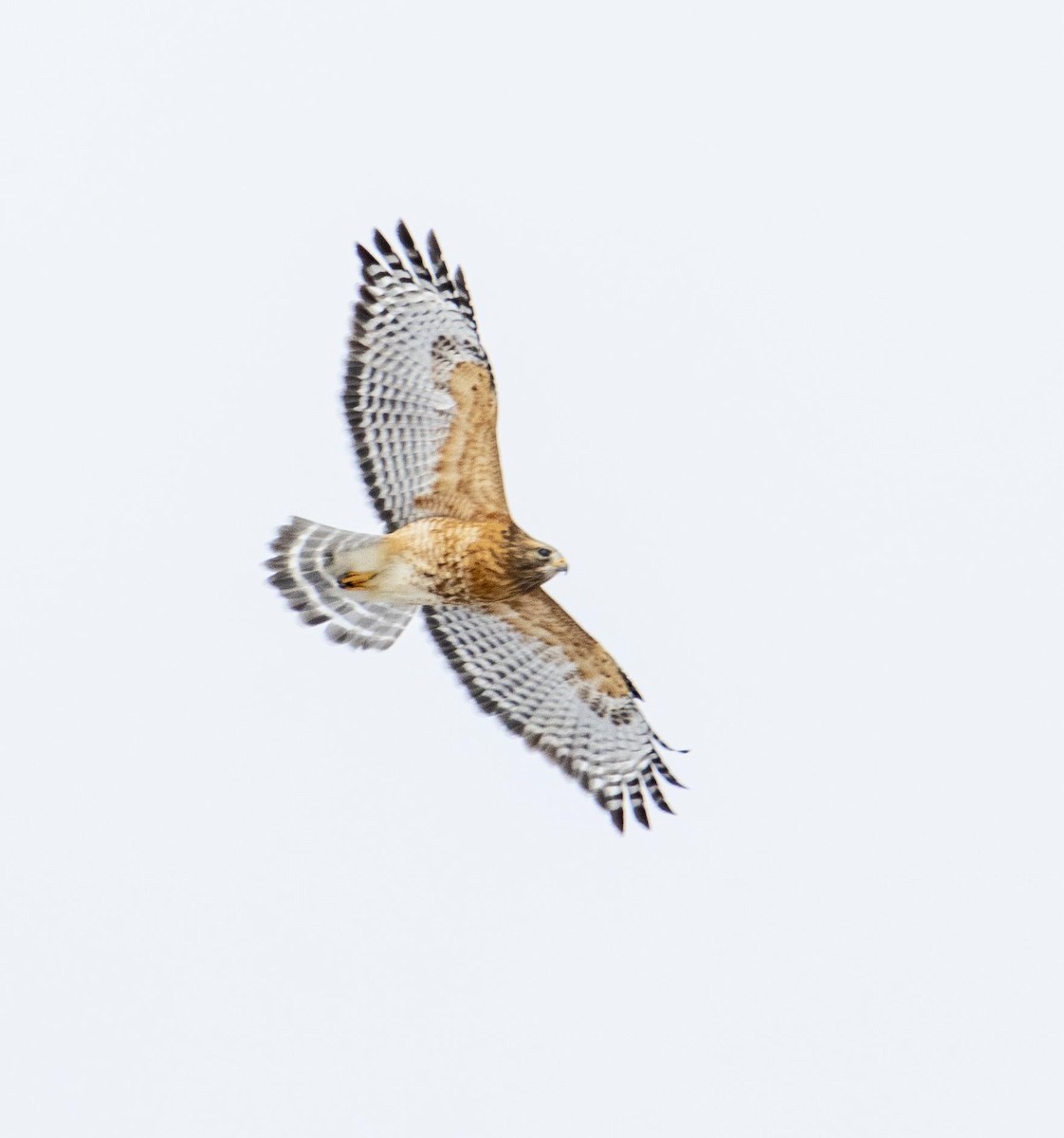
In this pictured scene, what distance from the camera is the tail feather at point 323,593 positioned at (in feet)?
38.8

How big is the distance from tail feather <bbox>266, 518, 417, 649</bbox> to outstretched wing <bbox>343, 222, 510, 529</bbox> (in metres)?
0.44

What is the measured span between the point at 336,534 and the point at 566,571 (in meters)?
1.33

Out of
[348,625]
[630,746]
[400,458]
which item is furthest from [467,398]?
[630,746]

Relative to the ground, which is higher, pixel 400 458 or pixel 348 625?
pixel 400 458

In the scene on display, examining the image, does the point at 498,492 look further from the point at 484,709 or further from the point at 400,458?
the point at 484,709

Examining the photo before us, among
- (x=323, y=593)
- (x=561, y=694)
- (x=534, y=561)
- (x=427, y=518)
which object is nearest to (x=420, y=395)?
(x=427, y=518)

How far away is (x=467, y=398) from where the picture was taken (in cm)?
1135

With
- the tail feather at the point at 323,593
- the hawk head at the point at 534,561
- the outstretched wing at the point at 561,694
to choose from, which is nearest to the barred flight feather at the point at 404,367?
the tail feather at the point at 323,593

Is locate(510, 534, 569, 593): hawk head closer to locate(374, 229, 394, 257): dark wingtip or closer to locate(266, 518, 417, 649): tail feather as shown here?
locate(266, 518, 417, 649): tail feather

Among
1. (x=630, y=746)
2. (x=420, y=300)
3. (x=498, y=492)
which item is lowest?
(x=630, y=746)

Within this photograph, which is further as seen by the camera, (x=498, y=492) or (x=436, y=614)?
(x=436, y=614)

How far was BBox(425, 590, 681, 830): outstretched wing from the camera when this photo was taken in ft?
39.6

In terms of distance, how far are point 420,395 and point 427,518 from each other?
0.69 meters

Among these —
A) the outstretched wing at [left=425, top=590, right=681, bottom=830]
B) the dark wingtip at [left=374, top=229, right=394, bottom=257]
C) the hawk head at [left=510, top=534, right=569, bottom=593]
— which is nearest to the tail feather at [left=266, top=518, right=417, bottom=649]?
the outstretched wing at [left=425, top=590, right=681, bottom=830]
